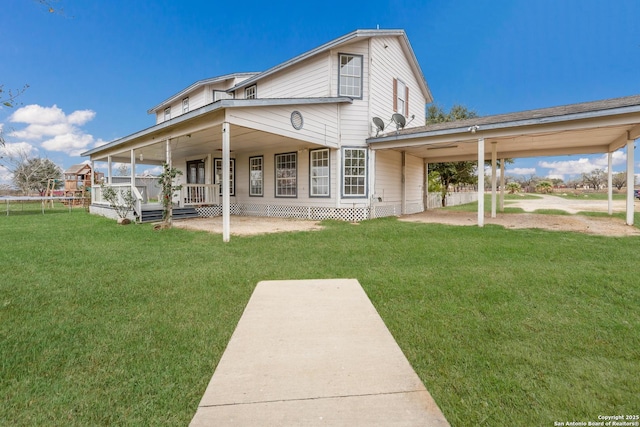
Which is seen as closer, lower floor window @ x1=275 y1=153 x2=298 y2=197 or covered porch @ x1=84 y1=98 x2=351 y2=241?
covered porch @ x1=84 y1=98 x2=351 y2=241

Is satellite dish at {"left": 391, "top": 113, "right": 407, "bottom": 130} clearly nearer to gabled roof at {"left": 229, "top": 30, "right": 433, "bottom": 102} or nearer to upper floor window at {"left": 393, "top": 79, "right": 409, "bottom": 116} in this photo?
upper floor window at {"left": 393, "top": 79, "right": 409, "bottom": 116}

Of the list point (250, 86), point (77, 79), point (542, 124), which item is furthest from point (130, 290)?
point (77, 79)

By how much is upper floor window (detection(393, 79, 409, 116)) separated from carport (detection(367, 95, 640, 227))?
206cm

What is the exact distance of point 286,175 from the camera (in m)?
12.5

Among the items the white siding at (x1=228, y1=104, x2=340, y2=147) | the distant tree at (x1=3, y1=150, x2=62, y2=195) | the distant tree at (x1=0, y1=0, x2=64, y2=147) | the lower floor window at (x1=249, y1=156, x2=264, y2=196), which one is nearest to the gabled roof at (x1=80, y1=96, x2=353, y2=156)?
the white siding at (x1=228, y1=104, x2=340, y2=147)

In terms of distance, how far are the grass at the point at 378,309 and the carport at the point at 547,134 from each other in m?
3.40

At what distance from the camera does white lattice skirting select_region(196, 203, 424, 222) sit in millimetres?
11211

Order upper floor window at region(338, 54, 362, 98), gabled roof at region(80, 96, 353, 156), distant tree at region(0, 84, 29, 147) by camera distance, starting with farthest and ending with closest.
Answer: upper floor window at region(338, 54, 362, 98) → gabled roof at region(80, 96, 353, 156) → distant tree at region(0, 84, 29, 147)

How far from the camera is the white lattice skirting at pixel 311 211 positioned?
1121 centimetres

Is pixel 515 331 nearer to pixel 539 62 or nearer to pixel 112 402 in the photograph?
pixel 112 402

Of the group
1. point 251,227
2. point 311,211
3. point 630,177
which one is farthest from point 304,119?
point 630,177

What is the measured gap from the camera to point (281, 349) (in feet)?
7.44

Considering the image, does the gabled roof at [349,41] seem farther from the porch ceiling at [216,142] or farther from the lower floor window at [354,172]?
the lower floor window at [354,172]

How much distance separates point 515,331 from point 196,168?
16.5 metres
